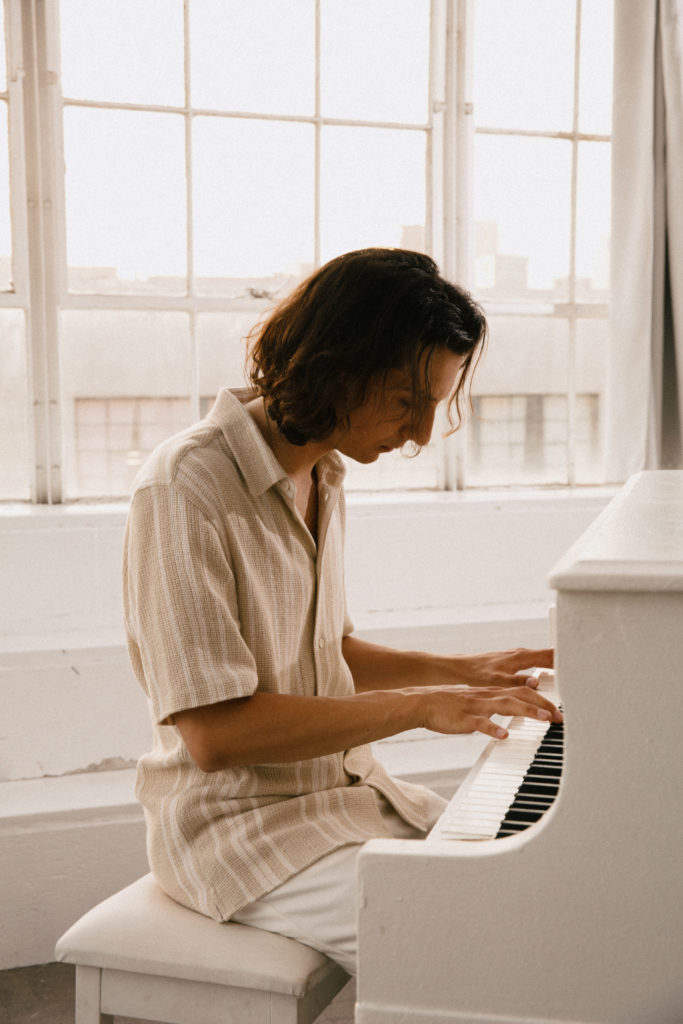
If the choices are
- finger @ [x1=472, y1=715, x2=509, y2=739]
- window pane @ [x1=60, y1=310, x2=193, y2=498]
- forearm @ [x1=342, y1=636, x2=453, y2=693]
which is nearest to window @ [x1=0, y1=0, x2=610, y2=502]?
window pane @ [x1=60, y1=310, x2=193, y2=498]

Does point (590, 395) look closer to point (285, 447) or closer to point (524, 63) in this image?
point (524, 63)

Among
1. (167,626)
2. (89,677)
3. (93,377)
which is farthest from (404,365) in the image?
(93,377)

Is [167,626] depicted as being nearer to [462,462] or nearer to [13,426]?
[13,426]

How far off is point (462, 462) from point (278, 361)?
182 cm

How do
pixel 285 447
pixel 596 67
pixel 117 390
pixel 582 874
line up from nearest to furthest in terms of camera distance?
pixel 582 874
pixel 285 447
pixel 117 390
pixel 596 67

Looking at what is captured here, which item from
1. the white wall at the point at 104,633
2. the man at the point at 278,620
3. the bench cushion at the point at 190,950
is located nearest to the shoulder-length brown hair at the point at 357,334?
the man at the point at 278,620

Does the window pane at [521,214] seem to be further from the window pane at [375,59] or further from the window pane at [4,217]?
the window pane at [4,217]

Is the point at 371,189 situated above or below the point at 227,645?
above

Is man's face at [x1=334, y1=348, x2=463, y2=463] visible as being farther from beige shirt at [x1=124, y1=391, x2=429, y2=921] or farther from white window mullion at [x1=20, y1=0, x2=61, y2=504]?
white window mullion at [x1=20, y1=0, x2=61, y2=504]

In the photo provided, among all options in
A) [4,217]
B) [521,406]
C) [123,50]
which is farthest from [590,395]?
[4,217]

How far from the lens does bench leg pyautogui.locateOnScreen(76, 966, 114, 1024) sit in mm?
1351

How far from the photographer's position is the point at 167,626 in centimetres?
124

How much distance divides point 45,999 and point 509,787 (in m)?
1.46

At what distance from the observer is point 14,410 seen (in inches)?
109
